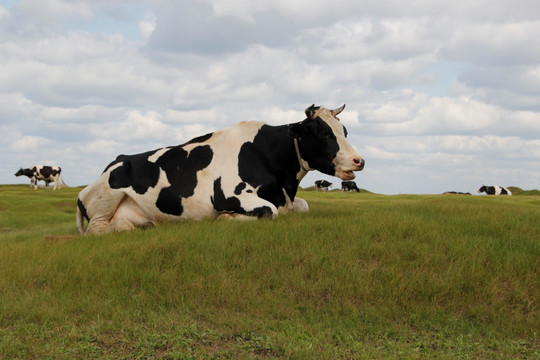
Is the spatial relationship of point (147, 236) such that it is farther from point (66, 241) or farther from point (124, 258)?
point (66, 241)

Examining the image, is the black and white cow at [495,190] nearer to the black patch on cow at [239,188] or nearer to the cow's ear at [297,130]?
the cow's ear at [297,130]

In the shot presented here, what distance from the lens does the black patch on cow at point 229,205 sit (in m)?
9.72

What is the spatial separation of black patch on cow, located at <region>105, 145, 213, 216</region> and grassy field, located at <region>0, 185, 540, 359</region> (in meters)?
0.71

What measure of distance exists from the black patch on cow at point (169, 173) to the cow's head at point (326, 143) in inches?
81.6

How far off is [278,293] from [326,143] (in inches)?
160

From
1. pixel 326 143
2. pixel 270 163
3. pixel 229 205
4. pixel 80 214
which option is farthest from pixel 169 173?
pixel 326 143

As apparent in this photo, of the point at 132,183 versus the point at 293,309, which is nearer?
the point at 293,309

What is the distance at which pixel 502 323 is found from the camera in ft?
21.9

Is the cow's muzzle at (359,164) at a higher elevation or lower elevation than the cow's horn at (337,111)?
lower

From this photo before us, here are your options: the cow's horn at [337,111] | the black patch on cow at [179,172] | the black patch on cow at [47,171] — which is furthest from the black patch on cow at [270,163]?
the black patch on cow at [47,171]

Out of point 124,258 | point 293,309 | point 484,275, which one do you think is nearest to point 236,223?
point 124,258

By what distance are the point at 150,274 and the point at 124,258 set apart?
814 mm

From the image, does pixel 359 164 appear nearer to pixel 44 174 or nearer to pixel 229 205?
pixel 229 205

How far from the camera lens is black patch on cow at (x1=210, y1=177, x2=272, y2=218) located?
9.72 m
